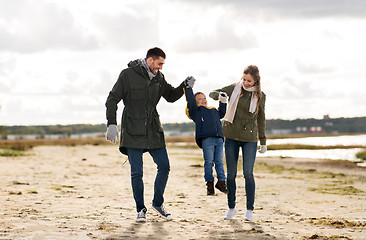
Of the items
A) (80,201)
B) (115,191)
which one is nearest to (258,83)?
(80,201)

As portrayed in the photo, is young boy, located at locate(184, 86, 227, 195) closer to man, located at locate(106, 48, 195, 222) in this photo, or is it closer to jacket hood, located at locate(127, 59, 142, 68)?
man, located at locate(106, 48, 195, 222)

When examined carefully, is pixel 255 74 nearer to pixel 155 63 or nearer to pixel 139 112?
pixel 155 63

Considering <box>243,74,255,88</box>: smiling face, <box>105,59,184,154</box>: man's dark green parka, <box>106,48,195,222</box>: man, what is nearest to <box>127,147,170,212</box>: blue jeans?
<box>106,48,195,222</box>: man

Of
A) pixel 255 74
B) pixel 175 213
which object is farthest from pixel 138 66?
pixel 175 213

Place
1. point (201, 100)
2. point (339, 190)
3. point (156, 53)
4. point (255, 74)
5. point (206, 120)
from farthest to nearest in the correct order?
1. point (339, 190)
2. point (201, 100)
3. point (206, 120)
4. point (255, 74)
5. point (156, 53)

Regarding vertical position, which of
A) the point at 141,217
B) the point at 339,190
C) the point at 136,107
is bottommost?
the point at 339,190

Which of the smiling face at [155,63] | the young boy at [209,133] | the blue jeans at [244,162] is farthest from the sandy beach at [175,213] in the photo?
the smiling face at [155,63]

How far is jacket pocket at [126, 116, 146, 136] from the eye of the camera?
7246mm

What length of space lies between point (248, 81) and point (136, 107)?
63.3 inches

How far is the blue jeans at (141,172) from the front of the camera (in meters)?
7.36

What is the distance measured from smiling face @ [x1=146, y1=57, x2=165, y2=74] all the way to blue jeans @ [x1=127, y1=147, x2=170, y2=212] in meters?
1.15

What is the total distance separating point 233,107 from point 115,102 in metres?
1.67

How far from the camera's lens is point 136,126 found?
23.8 feet

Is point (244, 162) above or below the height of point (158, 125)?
below
